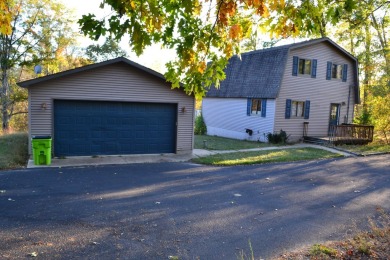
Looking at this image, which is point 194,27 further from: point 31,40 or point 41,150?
point 31,40

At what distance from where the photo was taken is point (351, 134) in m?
19.8

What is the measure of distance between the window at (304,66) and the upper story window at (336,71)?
5.56ft

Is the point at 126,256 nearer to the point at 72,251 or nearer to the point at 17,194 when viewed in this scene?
the point at 72,251

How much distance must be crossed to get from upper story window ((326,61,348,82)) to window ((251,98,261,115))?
5.14 meters

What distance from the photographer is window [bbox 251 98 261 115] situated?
20953mm

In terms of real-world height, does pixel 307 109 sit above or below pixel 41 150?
above

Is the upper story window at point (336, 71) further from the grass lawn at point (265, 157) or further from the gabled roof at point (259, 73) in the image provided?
the grass lawn at point (265, 157)

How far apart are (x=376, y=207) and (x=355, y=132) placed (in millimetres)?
13551

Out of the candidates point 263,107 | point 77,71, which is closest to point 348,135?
point 263,107

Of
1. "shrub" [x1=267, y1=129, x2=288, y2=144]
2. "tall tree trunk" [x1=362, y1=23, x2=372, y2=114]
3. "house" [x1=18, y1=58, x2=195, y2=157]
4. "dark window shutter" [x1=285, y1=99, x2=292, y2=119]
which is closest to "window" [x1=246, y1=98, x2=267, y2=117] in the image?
"dark window shutter" [x1=285, y1=99, x2=292, y2=119]

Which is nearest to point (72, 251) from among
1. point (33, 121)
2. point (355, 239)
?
point (355, 239)

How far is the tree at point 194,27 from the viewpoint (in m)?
3.74

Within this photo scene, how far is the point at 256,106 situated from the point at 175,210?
50.0ft

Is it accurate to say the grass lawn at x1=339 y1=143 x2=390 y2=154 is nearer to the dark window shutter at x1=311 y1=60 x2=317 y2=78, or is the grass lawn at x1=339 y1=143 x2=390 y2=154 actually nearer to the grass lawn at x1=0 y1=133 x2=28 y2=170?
the dark window shutter at x1=311 y1=60 x2=317 y2=78
